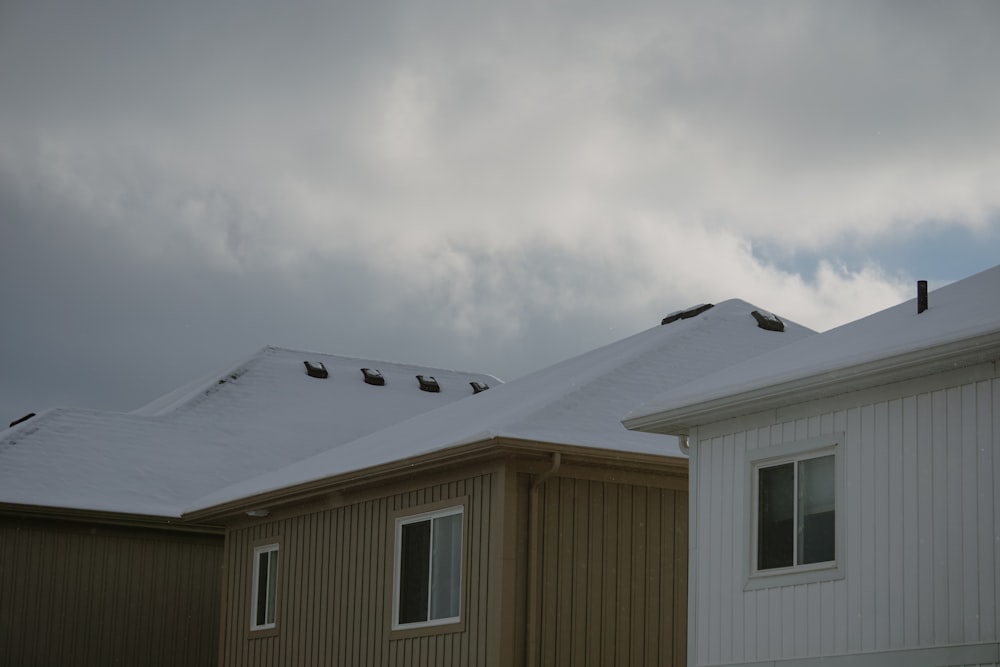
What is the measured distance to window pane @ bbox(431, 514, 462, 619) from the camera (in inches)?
606

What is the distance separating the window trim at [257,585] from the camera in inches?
744

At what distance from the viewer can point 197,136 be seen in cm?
3256

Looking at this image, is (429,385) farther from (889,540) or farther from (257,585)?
(889,540)

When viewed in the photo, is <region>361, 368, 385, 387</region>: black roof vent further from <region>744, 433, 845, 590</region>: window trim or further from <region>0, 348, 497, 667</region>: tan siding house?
<region>744, 433, 845, 590</region>: window trim

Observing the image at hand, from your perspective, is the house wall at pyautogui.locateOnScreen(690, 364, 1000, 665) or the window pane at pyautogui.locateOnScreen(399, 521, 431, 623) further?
the window pane at pyautogui.locateOnScreen(399, 521, 431, 623)

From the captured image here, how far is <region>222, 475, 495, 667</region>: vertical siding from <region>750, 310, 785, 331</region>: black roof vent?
548cm

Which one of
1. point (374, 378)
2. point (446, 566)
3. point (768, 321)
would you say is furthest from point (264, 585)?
point (374, 378)

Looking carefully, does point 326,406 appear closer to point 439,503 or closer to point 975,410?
point 439,503

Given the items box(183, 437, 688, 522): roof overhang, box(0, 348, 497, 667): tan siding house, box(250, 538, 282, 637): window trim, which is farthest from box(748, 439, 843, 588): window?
box(0, 348, 497, 667): tan siding house

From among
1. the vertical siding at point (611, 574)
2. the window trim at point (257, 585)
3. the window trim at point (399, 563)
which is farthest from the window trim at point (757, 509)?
the window trim at point (257, 585)

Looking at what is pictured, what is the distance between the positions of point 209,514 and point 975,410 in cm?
1218

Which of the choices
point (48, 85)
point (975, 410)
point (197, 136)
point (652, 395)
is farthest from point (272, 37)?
point (975, 410)

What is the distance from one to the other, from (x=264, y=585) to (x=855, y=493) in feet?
34.0

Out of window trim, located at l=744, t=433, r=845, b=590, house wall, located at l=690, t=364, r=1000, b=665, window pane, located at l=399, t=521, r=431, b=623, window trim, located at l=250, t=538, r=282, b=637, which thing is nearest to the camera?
house wall, located at l=690, t=364, r=1000, b=665
